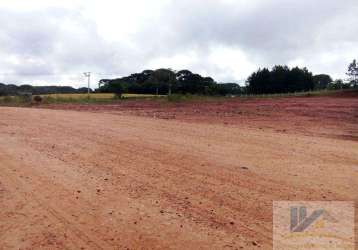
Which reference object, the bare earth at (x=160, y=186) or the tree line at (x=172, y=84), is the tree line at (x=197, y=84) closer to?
the tree line at (x=172, y=84)

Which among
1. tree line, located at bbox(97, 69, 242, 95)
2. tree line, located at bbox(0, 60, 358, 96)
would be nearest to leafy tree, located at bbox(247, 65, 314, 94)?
tree line, located at bbox(0, 60, 358, 96)

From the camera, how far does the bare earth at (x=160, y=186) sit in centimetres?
391

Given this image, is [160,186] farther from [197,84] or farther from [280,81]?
[197,84]

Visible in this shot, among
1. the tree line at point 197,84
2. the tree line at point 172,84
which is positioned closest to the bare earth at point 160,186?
the tree line at point 197,84

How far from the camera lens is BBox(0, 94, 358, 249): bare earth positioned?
3908mm

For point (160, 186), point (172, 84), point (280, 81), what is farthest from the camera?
point (172, 84)

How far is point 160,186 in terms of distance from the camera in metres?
5.44

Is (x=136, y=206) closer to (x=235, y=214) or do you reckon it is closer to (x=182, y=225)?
(x=182, y=225)

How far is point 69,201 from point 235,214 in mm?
2059

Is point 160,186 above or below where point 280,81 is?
Answer: below

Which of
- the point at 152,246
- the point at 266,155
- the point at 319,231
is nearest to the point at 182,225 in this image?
the point at 152,246

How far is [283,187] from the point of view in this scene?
17.5 feet

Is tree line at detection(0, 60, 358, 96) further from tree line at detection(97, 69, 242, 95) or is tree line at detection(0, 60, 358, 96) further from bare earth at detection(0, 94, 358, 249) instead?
bare earth at detection(0, 94, 358, 249)

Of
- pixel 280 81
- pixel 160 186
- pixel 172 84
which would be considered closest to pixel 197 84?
pixel 172 84
